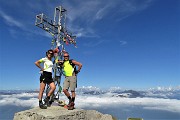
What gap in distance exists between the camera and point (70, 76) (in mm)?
14500

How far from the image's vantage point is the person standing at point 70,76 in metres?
14.4

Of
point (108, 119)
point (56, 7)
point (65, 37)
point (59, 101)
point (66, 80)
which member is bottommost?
point (108, 119)

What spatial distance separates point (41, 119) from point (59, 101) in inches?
140

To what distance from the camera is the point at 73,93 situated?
14.3 m

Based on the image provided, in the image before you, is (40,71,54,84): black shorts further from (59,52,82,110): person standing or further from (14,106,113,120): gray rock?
(14,106,113,120): gray rock

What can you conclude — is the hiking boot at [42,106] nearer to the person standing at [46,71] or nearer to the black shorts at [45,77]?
the person standing at [46,71]

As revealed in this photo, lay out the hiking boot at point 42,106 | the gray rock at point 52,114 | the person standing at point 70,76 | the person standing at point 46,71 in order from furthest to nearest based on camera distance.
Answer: the person standing at point 70,76 → the hiking boot at point 42,106 → the person standing at point 46,71 → the gray rock at point 52,114

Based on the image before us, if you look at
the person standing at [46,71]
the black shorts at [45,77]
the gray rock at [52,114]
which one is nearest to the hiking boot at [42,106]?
the gray rock at [52,114]

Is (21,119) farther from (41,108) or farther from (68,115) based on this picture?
(68,115)

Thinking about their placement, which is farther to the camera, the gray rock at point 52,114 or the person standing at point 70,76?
the person standing at point 70,76

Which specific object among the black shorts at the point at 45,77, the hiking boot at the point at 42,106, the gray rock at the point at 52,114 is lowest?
the gray rock at the point at 52,114

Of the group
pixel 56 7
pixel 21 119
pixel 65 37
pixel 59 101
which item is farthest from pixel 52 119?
pixel 56 7

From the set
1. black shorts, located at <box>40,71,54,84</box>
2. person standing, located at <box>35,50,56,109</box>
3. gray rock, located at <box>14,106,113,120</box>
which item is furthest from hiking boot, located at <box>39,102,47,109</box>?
black shorts, located at <box>40,71,54,84</box>

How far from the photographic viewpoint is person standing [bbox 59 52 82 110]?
47.2 ft
